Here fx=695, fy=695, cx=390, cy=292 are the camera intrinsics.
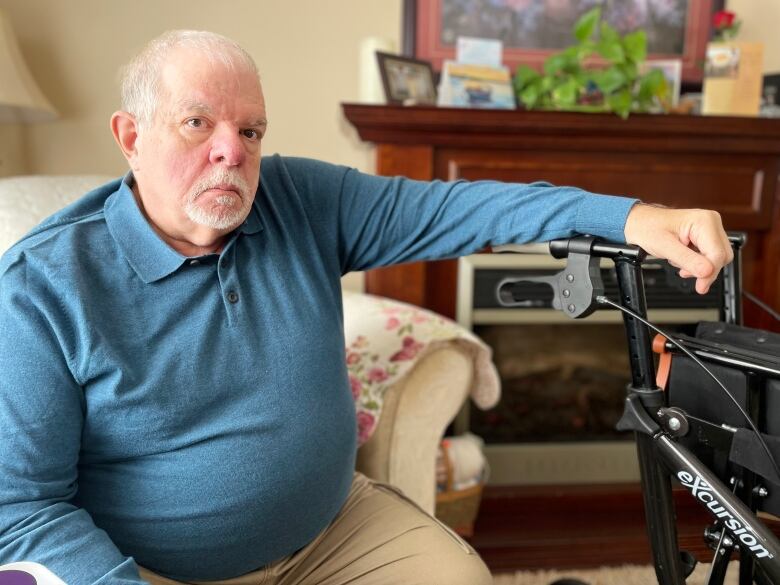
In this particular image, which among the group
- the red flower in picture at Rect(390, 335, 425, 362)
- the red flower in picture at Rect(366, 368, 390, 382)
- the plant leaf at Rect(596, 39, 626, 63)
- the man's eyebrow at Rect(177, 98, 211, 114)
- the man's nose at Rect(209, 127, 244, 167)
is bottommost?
the red flower in picture at Rect(366, 368, 390, 382)

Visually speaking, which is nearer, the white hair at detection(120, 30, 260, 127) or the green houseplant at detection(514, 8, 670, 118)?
the white hair at detection(120, 30, 260, 127)

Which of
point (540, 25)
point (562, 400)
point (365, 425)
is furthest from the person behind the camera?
point (562, 400)

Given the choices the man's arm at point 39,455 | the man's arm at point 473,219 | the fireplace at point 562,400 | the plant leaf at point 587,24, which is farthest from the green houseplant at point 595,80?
the man's arm at point 39,455

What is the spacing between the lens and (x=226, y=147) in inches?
36.9

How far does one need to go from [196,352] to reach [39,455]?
0.73 feet

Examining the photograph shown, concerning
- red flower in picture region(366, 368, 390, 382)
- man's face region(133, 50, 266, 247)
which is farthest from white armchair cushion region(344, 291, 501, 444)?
man's face region(133, 50, 266, 247)

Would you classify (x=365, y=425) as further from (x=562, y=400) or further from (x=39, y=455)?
(x=562, y=400)

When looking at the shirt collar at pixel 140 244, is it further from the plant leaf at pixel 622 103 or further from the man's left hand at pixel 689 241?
the plant leaf at pixel 622 103

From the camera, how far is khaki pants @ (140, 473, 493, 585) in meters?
1.04

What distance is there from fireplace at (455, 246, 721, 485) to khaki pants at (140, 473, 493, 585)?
1.11m

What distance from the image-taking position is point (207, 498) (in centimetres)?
93

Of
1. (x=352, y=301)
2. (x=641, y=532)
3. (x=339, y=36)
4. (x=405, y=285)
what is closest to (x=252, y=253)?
(x=352, y=301)

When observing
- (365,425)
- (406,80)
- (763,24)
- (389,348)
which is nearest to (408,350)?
(389,348)

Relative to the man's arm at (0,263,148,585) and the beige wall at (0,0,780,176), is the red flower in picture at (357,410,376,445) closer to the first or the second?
the man's arm at (0,263,148,585)
